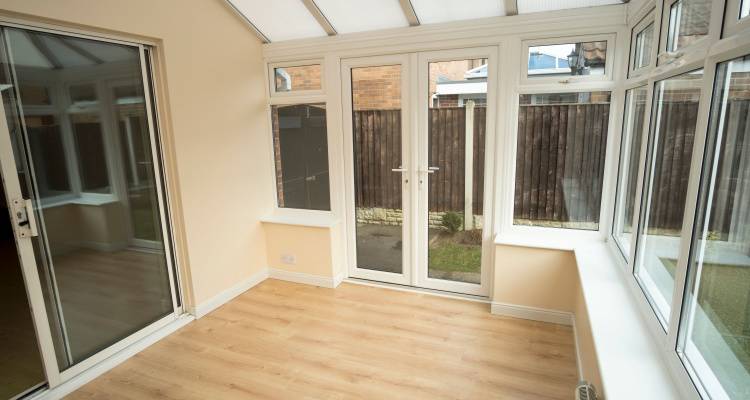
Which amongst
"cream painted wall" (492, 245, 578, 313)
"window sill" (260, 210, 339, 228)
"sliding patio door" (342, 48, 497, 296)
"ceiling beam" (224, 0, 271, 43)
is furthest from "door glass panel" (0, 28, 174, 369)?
"cream painted wall" (492, 245, 578, 313)

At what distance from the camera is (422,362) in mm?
2701

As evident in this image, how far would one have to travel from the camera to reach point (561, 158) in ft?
10.4

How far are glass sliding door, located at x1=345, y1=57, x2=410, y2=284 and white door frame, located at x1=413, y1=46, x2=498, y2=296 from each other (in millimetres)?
134

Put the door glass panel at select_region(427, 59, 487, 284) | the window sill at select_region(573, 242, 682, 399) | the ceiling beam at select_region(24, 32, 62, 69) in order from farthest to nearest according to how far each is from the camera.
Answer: the door glass panel at select_region(427, 59, 487, 284), the ceiling beam at select_region(24, 32, 62, 69), the window sill at select_region(573, 242, 682, 399)

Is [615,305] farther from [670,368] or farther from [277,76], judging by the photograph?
[277,76]

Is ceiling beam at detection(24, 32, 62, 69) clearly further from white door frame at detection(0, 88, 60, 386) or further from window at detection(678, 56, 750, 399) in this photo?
window at detection(678, 56, 750, 399)

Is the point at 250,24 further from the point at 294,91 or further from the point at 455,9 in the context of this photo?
the point at 455,9

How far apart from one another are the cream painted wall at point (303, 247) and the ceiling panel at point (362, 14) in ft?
5.96

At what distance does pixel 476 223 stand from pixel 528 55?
4.58 ft

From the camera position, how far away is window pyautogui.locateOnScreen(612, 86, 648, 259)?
2.52 m

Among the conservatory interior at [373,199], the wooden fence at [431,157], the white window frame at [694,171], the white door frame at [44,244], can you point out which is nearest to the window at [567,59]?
the conservatory interior at [373,199]

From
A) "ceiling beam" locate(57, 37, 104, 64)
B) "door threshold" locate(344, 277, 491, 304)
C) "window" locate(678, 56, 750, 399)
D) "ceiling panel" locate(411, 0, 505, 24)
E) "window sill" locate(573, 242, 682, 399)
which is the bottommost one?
"door threshold" locate(344, 277, 491, 304)

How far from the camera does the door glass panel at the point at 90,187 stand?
236cm

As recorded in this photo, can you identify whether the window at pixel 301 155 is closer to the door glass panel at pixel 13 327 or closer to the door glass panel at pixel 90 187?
the door glass panel at pixel 90 187
